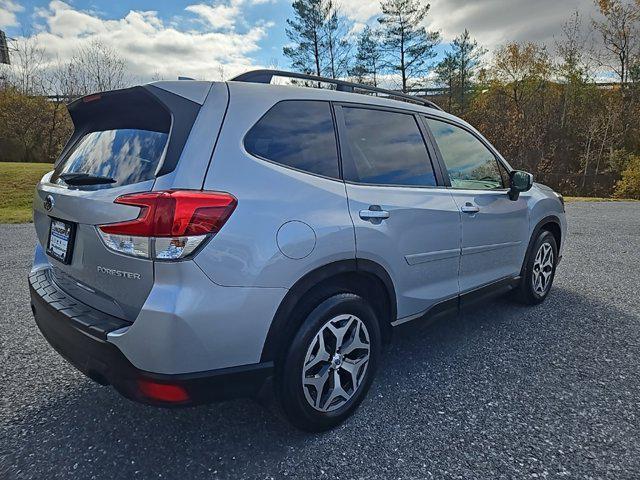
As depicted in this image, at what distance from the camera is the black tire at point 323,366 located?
1.91 meters

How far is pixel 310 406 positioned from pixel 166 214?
118 cm

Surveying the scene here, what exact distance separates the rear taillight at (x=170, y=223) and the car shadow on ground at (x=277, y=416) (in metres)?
1.04

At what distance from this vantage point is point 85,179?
1.94m

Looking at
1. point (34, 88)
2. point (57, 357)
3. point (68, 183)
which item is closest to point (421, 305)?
point (68, 183)

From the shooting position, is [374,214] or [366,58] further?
[366,58]

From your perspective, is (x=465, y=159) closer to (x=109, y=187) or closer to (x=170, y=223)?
(x=170, y=223)

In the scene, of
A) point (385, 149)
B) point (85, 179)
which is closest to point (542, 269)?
point (385, 149)

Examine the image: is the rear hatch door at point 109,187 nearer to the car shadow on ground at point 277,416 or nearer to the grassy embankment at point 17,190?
the car shadow on ground at point 277,416

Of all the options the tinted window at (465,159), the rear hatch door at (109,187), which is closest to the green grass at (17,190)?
the rear hatch door at (109,187)

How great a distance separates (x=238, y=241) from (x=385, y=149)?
50.1 inches

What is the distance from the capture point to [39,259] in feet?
7.91

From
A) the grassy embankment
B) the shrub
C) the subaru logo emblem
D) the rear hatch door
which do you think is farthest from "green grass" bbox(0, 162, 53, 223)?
the shrub

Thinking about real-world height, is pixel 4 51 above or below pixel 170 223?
above

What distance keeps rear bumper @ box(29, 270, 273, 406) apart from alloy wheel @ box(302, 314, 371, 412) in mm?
271
